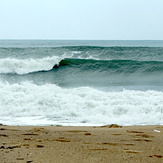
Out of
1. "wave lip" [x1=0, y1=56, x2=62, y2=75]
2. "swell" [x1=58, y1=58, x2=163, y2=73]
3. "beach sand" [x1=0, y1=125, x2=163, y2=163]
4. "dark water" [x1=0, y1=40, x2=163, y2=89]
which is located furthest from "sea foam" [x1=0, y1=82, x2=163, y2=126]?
"swell" [x1=58, y1=58, x2=163, y2=73]

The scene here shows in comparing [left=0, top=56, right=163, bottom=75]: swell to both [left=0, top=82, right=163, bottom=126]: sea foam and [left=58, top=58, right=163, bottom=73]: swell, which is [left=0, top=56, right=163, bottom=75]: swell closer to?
[left=58, top=58, right=163, bottom=73]: swell

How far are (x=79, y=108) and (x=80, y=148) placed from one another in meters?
4.46

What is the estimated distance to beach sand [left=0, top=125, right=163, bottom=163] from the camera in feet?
10.2

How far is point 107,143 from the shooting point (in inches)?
158

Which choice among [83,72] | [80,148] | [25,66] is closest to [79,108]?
[80,148]

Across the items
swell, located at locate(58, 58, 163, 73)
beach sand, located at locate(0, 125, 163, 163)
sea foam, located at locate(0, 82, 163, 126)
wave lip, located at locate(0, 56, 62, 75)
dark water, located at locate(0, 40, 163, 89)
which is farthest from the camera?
swell, located at locate(58, 58, 163, 73)

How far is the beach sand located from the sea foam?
2454mm

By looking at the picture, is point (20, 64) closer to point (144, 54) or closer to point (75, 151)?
point (144, 54)

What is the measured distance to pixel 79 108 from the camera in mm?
8086

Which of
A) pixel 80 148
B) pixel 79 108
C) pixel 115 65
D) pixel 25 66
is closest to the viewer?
pixel 80 148

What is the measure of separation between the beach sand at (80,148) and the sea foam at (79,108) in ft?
8.05

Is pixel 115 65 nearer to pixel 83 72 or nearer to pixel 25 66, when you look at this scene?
pixel 83 72

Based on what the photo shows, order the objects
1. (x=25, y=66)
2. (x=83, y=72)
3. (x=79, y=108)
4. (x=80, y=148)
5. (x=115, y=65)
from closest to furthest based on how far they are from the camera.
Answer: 1. (x=80, y=148)
2. (x=79, y=108)
3. (x=83, y=72)
4. (x=25, y=66)
5. (x=115, y=65)

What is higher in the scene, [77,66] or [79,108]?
[77,66]
